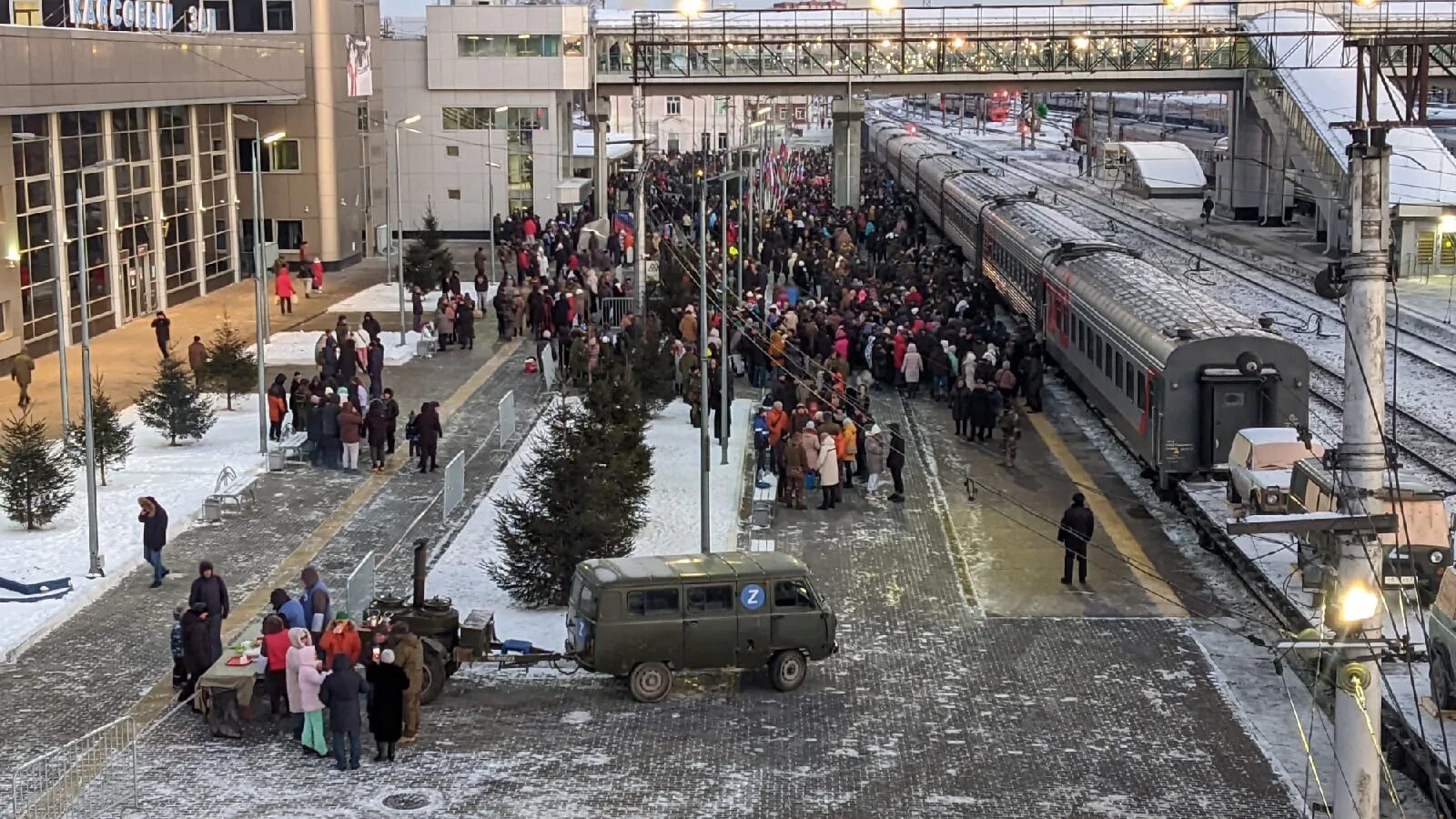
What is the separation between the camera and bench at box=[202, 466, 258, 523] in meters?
26.0

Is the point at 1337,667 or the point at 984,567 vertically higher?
the point at 1337,667

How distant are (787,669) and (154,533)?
8.04m

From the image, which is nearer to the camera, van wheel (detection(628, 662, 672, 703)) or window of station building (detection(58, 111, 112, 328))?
van wheel (detection(628, 662, 672, 703))

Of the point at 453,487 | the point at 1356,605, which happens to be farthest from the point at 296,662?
the point at 453,487

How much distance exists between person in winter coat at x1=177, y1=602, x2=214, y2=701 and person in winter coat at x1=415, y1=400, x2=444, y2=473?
416 inches

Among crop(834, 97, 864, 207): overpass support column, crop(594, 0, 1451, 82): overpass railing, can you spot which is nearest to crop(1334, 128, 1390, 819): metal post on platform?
crop(594, 0, 1451, 82): overpass railing

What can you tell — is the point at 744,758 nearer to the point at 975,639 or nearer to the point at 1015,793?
the point at 1015,793

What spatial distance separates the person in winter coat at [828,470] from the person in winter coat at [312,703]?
421 inches

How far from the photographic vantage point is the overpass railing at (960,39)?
6538cm

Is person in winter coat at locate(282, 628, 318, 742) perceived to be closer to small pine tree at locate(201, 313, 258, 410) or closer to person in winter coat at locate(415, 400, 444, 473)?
person in winter coat at locate(415, 400, 444, 473)

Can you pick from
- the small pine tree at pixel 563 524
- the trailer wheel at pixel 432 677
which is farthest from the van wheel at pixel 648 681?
the small pine tree at pixel 563 524

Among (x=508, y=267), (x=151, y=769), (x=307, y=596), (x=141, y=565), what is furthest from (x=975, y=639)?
(x=508, y=267)

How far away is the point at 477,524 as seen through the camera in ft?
84.1

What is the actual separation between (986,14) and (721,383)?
40.6 meters
